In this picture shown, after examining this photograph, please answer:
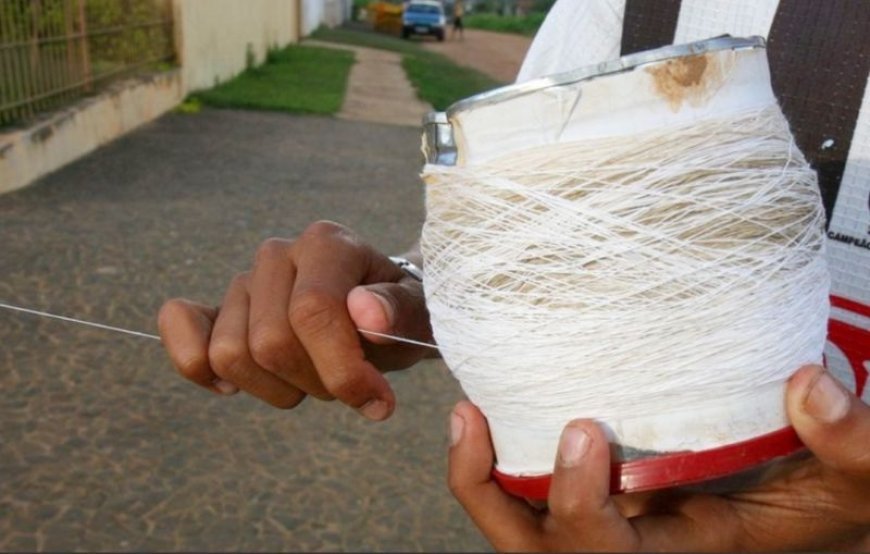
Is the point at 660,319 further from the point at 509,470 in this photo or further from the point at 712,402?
the point at 509,470

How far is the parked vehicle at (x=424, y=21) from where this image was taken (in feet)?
100

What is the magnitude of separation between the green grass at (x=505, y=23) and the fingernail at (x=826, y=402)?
35460mm

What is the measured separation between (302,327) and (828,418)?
60cm

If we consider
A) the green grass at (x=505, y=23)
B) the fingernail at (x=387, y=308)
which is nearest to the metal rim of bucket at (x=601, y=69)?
the fingernail at (x=387, y=308)

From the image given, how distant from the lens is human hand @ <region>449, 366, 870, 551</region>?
89 centimetres

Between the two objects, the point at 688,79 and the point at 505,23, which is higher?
the point at 688,79

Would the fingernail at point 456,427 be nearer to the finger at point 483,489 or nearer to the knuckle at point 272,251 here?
the finger at point 483,489

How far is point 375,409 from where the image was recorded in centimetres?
122

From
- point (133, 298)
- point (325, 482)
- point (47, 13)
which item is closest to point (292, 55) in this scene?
point (47, 13)

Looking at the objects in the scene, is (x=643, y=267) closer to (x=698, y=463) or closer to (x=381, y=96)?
(x=698, y=463)

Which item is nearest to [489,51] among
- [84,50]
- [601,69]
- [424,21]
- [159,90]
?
[424,21]

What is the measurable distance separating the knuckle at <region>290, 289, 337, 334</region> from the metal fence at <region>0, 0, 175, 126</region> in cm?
607

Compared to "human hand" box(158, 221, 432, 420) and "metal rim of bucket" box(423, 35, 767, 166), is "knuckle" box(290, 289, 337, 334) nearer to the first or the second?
"human hand" box(158, 221, 432, 420)

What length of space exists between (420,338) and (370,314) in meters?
0.17
